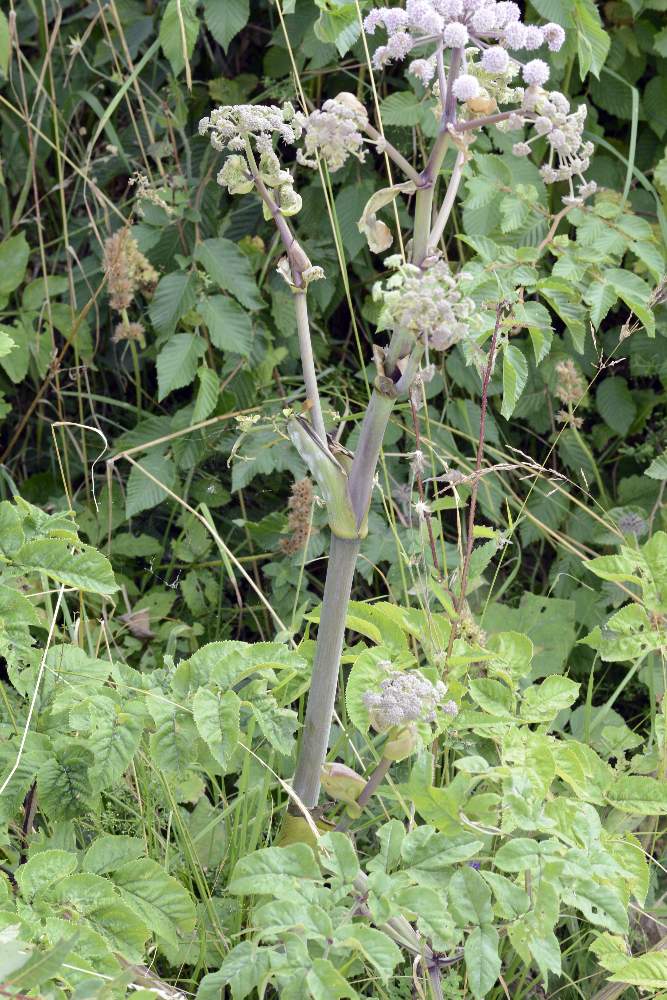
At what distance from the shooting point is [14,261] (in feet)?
7.20

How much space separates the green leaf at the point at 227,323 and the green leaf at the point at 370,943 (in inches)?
47.9

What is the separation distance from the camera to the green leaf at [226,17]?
1904 mm

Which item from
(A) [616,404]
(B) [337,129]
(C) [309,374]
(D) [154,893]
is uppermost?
(B) [337,129]

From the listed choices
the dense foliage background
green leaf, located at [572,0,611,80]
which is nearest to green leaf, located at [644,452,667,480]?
the dense foliage background

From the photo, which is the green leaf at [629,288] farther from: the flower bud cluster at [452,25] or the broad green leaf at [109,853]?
the broad green leaf at [109,853]

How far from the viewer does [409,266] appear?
0.92 metres

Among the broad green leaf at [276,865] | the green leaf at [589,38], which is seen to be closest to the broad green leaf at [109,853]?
the broad green leaf at [276,865]

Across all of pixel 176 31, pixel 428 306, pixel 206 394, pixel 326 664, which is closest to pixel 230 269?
pixel 206 394

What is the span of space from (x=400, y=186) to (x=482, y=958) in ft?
2.43

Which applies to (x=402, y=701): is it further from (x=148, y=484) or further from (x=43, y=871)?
(x=148, y=484)

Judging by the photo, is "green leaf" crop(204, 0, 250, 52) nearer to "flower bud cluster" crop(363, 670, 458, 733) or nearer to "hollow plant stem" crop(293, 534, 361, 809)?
"hollow plant stem" crop(293, 534, 361, 809)

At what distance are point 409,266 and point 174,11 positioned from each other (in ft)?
3.71

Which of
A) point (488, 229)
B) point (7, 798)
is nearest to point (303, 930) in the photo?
point (7, 798)

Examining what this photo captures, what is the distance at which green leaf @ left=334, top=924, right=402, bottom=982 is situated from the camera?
966 millimetres
